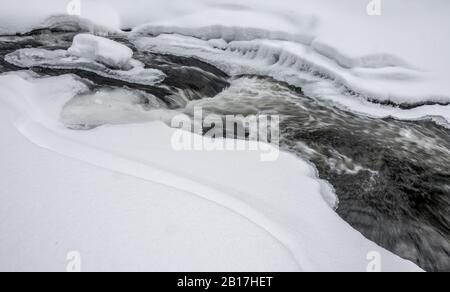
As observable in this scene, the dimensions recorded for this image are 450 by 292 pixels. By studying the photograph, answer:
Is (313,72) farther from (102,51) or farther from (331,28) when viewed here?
(102,51)

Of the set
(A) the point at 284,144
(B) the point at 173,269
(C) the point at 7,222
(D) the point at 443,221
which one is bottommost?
(D) the point at 443,221

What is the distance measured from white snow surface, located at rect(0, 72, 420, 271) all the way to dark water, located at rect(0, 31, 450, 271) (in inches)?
19.7

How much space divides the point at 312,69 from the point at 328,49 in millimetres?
500

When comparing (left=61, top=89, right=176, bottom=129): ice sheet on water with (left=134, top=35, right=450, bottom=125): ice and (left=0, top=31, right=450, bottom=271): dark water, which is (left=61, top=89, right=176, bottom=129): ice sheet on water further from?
(left=134, top=35, right=450, bottom=125): ice

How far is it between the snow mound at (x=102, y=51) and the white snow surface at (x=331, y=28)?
217cm

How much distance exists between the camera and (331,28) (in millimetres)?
7227

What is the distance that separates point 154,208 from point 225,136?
83.8 inches

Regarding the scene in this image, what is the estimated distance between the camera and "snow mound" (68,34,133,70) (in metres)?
5.64

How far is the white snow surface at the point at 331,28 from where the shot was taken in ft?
20.2

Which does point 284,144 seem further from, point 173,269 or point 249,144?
point 173,269

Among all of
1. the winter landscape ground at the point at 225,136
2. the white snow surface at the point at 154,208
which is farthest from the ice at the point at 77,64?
the white snow surface at the point at 154,208

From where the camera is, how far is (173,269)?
1844 millimetres

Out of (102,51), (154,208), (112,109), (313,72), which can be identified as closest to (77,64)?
(102,51)

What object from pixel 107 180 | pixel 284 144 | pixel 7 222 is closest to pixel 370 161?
pixel 284 144
